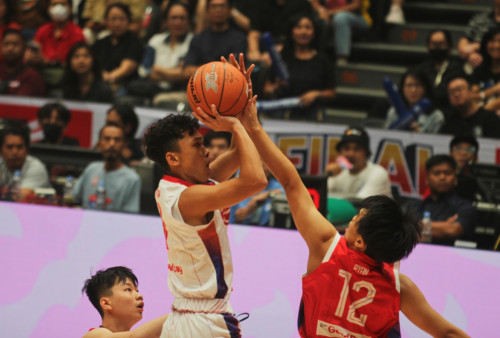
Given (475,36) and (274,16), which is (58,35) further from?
(475,36)

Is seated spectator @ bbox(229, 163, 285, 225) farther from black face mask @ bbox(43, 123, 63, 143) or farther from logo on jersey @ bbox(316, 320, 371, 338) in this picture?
black face mask @ bbox(43, 123, 63, 143)

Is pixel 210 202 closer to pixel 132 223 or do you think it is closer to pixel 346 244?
pixel 346 244

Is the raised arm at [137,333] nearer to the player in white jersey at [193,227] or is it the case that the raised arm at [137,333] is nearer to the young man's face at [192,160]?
the player in white jersey at [193,227]

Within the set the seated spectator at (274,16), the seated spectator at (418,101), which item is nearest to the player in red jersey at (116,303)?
the seated spectator at (418,101)

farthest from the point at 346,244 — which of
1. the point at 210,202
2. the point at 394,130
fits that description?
the point at 394,130

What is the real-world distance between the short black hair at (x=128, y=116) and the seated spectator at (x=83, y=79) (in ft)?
4.09

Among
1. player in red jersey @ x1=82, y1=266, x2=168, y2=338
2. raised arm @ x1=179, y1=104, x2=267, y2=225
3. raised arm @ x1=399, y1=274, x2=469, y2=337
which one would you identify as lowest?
player in red jersey @ x1=82, y1=266, x2=168, y2=338

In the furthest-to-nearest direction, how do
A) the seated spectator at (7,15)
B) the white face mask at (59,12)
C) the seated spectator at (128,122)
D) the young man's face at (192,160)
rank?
the seated spectator at (7,15)
the white face mask at (59,12)
the seated spectator at (128,122)
the young man's face at (192,160)

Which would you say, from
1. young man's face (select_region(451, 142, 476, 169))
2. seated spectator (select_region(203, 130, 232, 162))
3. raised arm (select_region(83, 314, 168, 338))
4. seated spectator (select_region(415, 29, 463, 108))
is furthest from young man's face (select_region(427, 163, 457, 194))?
raised arm (select_region(83, 314, 168, 338))

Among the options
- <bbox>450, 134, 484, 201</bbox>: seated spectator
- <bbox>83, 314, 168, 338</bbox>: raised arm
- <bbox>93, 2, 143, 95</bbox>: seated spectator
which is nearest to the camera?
<bbox>83, 314, 168, 338</bbox>: raised arm

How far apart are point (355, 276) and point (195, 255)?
0.75m

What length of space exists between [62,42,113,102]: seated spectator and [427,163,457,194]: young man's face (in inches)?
162

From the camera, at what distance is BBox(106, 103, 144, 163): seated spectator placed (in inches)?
302

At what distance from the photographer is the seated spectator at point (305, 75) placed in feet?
29.1
